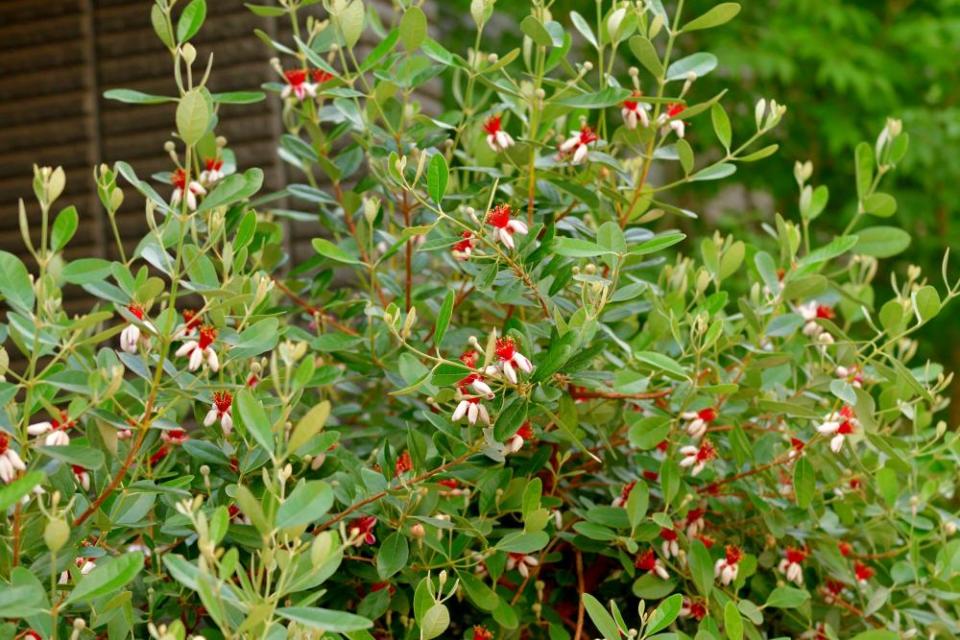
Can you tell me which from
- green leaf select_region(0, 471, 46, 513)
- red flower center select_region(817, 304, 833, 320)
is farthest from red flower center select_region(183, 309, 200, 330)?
red flower center select_region(817, 304, 833, 320)

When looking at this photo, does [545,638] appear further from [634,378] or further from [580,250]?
[580,250]

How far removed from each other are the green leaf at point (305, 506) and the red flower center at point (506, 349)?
0.35 m

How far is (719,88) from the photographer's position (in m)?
4.89

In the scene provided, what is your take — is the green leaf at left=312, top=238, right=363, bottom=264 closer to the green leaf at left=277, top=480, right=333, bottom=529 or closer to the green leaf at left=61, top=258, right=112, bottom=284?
the green leaf at left=61, top=258, right=112, bottom=284

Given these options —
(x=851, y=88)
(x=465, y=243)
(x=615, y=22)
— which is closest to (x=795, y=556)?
(x=465, y=243)

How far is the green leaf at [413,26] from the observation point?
150cm

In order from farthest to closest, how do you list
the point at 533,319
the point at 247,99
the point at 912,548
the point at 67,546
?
the point at 533,319 < the point at 912,548 < the point at 247,99 < the point at 67,546

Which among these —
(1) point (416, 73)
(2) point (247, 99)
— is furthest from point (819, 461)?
(2) point (247, 99)

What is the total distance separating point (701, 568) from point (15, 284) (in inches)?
33.0

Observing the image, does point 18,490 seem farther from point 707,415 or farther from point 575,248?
point 707,415

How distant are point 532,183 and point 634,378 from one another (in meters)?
0.30

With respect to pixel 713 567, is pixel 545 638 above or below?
below

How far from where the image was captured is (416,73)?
1.61 m

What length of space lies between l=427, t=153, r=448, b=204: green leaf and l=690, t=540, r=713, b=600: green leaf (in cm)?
53
